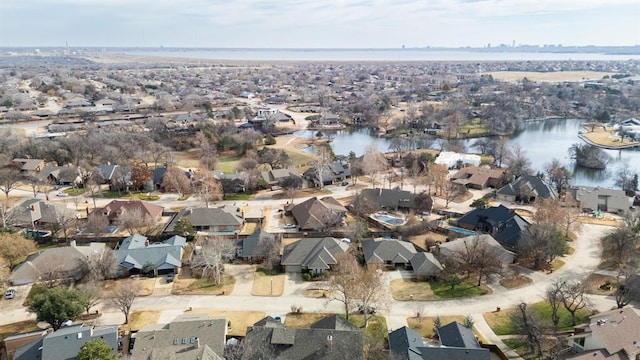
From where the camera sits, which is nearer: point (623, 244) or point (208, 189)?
point (623, 244)

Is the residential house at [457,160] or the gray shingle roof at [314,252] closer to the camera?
the gray shingle roof at [314,252]

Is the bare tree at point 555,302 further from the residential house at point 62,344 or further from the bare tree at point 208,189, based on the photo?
the bare tree at point 208,189

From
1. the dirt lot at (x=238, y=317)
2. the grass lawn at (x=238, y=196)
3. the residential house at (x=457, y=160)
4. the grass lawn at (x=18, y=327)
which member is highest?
the residential house at (x=457, y=160)

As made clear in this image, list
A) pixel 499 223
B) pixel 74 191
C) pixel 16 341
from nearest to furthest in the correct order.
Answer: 1. pixel 16 341
2. pixel 499 223
3. pixel 74 191

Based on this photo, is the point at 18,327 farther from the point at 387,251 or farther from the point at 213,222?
the point at 387,251

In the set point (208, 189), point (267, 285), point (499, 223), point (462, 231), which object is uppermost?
point (208, 189)

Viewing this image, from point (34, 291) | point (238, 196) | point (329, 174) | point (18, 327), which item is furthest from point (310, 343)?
point (329, 174)

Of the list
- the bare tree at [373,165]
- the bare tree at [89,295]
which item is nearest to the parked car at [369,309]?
the bare tree at [89,295]

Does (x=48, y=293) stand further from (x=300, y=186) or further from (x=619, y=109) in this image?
(x=619, y=109)
